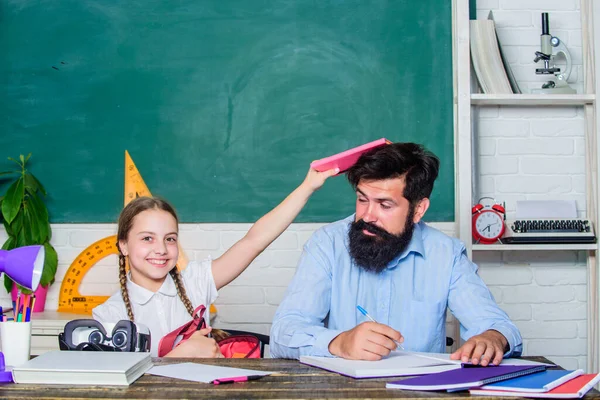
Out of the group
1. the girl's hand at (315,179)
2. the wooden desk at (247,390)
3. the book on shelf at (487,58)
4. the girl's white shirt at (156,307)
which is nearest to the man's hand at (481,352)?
the wooden desk at (247,390)

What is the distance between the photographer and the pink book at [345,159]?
A: 6.97 feet

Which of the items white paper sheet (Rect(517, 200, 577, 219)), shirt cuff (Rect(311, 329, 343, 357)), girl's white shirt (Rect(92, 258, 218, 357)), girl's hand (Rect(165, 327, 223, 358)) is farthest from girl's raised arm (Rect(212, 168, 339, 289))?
white paper sheet (Rect(517, 200, 577, 219))

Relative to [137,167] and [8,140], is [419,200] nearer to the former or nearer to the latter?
[137,167]

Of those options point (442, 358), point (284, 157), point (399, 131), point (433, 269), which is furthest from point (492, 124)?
point (442, 358)

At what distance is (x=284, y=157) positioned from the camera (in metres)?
3.12

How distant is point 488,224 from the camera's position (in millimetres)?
2945

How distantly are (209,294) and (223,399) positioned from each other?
1.09 m

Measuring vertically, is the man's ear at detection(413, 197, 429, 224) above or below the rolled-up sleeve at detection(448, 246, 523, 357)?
above

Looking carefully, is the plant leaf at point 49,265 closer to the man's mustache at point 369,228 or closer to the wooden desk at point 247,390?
the man's mustache at point 369,228

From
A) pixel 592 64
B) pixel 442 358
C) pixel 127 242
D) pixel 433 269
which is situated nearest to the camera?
pixel 442 358

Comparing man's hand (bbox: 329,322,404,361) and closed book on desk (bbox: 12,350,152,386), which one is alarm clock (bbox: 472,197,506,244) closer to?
man's hand (bbox: 329,322,404,361)

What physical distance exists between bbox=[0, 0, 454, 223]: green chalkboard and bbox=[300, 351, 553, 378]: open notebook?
155cm

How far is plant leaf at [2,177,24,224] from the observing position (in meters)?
2.91

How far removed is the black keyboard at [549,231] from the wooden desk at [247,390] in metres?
1.68
